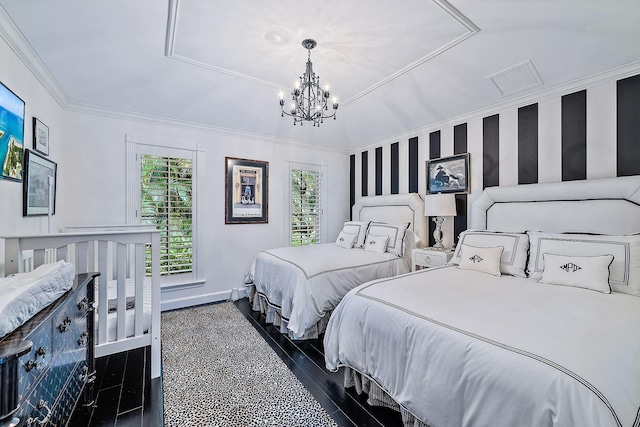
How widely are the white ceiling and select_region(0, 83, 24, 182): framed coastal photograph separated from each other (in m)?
0.55

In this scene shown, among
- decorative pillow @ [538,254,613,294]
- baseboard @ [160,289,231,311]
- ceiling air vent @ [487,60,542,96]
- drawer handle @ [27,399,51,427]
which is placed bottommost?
baseboard @ [160,289,231,311]

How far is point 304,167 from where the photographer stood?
16.0 ft

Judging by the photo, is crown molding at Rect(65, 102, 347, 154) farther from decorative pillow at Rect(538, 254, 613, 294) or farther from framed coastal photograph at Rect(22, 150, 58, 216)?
decorative pillow at Rect(538, 254, 613, 294)

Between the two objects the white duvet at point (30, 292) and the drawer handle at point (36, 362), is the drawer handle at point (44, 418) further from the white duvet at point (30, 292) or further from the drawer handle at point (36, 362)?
the white duvet at point (30, 292)

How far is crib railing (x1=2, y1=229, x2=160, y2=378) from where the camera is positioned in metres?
1.75

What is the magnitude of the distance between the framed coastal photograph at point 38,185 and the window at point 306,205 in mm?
2935

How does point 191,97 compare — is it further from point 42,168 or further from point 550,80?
point 550,80

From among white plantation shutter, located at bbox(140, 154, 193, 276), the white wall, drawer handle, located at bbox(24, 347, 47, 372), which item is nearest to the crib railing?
the white wall

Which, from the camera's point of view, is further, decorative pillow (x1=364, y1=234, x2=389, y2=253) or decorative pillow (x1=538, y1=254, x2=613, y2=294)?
decorative pillow (x1=364, y1=234, x2=389, y2=253)

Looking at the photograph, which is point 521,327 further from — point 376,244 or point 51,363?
point 376,244

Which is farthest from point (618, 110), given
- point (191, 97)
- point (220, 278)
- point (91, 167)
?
point (91, 167)

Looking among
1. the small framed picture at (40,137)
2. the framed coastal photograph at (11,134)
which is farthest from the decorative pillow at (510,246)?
the small framed picture at (40,137)

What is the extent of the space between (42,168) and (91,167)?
850mm

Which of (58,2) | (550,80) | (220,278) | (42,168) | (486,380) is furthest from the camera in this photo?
(220,278)
